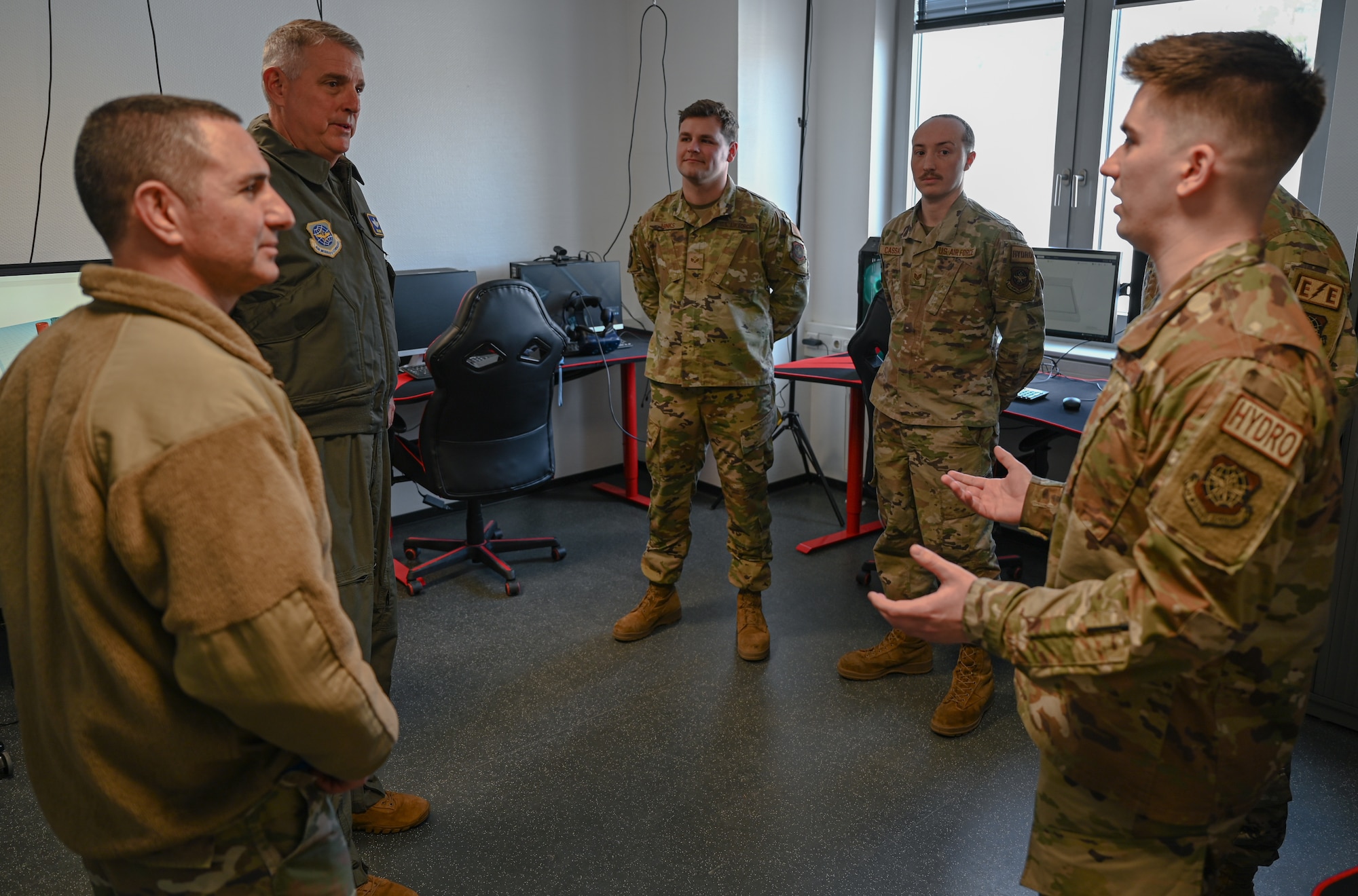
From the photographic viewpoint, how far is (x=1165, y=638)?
95 cm

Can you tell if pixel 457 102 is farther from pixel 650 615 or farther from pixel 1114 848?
pixel 1114 848

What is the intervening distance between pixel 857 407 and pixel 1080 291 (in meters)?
A: 0.91

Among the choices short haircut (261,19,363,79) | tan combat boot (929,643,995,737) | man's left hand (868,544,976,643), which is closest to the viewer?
man's left hand (868,544,976,643)

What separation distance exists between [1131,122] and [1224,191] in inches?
5.4

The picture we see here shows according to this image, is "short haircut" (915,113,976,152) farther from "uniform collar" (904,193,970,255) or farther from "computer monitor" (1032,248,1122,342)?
"computer monitor" (1032,248,1122,342)

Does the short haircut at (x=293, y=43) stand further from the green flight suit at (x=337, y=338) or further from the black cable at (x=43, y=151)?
the black cable at (x=43, y=151)

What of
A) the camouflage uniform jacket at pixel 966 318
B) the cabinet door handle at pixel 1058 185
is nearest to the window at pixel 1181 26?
the cabinet door handle at pixel 1058 185

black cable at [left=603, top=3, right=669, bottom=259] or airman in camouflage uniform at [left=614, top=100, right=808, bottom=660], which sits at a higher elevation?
black cable at [left=603, top=3, right=669, bottom=259]

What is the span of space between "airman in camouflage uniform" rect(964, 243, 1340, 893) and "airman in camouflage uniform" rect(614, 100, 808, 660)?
5.69 feet

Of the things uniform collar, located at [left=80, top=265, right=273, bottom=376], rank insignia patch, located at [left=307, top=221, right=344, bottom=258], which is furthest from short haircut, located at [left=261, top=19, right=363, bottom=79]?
uniform collar, located at [left=80, top=265, right=273, bottom=376]

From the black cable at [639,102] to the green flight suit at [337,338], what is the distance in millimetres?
2734

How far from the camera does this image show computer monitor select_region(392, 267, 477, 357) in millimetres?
3680

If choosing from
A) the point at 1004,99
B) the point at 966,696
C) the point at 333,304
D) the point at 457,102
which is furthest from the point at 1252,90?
the point at 457,102

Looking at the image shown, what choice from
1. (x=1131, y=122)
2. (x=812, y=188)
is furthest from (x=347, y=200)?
(x=812, y=188)
